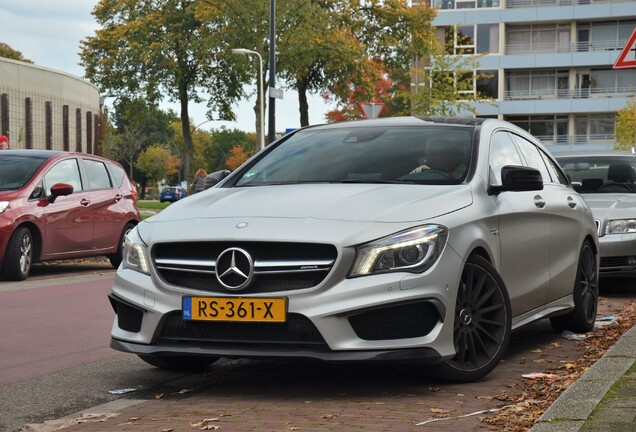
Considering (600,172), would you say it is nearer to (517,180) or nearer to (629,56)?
(629,56)

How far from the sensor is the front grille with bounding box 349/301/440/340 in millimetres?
5914

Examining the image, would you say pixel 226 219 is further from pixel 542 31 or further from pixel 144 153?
pixel 144 153

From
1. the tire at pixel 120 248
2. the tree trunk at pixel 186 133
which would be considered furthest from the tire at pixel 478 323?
the tree trunk at pixel 186 133

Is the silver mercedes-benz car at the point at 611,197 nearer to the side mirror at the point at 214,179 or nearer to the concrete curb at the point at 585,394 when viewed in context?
the concrete curb at the point at 585,394

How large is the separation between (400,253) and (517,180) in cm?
149

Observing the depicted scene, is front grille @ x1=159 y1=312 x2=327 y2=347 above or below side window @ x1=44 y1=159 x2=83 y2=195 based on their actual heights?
below

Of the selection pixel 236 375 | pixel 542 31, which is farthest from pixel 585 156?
pixel 542 31

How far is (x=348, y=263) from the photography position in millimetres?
5879

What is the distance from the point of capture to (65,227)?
1518cm

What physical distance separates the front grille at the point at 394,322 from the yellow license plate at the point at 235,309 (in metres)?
0.38

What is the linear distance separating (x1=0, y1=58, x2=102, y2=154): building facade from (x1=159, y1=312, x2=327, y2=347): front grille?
79.8 ft

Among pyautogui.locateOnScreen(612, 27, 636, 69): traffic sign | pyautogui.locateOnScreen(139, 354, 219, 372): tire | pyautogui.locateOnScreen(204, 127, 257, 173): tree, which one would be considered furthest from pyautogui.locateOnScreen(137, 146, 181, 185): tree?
pyautogui.locateOnScreen(139, 354, 219, 372): tire

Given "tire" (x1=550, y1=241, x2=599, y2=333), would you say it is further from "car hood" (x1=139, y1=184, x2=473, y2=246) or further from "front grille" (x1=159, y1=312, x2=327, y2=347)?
"front grille" (x1=159, y1=312, x2=327, y2=347)

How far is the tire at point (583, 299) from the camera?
28.7ft
